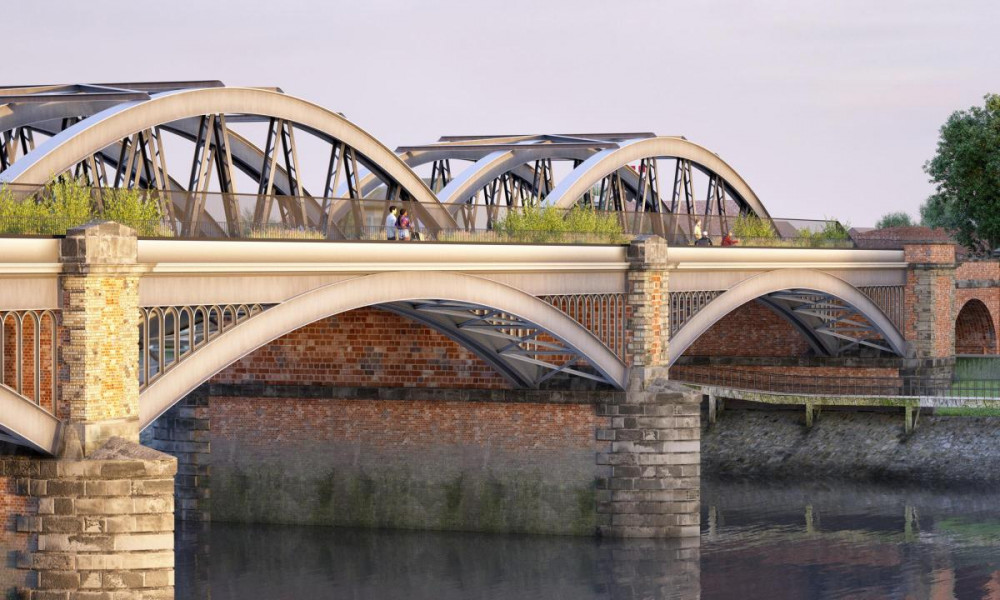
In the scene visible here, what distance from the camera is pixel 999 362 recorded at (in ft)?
213

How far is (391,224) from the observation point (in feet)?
124

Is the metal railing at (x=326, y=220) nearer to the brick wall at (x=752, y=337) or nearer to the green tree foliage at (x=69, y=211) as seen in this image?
the green tree foliage at (x=69, y=211)

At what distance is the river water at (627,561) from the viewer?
125 feet

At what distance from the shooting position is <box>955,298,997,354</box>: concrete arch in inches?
2931

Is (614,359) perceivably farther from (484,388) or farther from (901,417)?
(901,417)

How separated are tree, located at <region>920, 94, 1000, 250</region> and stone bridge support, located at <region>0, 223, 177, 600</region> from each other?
57.4m

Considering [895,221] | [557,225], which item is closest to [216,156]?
[557,225]

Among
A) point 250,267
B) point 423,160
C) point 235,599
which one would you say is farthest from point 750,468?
point 250,267

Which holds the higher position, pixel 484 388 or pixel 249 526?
pixel 484 388

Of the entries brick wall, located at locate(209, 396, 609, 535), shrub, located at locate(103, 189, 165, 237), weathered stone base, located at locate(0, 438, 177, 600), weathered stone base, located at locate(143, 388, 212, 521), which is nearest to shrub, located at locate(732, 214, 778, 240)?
brick wall, located at locate(209, 396, 609, 535)

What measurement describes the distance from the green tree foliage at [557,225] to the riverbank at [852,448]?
12768mm

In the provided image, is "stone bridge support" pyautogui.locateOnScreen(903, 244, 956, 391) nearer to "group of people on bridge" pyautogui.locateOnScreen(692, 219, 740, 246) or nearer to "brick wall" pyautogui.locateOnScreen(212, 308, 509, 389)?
"group of people on bridge" pyautogui.locateOnScreen(692, 219, 740, 246)

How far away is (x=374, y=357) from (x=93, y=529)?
18519mm

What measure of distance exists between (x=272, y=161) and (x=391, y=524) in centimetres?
1228
